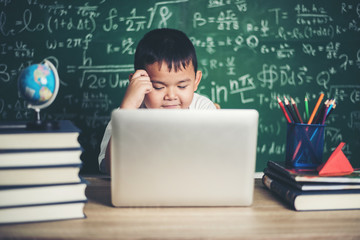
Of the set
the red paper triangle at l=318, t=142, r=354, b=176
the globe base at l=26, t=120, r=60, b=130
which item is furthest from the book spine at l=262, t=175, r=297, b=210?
the globe base at l=26, t=120, r=60, b=130

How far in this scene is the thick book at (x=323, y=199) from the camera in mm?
888

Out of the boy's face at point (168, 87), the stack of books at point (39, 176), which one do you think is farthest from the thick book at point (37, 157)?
the boy's face at point (168, 87)

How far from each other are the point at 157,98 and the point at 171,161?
57 cm

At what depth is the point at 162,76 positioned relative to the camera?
1.29m

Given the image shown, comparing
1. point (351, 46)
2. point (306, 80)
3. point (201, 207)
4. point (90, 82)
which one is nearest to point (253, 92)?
point (306, 80)

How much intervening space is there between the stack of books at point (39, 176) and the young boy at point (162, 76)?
43 centimetres

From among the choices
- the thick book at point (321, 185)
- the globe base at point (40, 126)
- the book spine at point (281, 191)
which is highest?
the globe base at point (40, 126)

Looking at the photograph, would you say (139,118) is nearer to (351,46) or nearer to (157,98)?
(157,98)

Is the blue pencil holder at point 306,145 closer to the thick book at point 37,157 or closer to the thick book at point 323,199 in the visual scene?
the thick book at point 323,199

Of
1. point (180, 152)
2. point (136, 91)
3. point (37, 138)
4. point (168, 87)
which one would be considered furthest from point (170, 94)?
point (37, 138)

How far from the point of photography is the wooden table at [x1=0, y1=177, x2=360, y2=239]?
72 centimetres

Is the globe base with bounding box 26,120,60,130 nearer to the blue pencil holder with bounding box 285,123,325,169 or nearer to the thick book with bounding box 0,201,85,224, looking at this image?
the thick book with bounding box 0,201,85,224

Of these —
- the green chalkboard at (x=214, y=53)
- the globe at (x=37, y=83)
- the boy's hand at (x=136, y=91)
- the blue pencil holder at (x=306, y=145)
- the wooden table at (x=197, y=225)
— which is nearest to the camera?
the wooden table at (x=197, y=225)

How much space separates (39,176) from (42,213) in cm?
10
